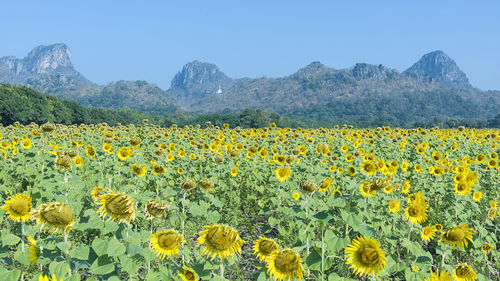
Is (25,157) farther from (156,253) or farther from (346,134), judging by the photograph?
(346,134)

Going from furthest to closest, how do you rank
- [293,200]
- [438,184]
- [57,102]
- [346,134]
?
[57,102], [346,134], [438,184], [293,200]

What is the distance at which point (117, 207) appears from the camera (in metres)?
2.08

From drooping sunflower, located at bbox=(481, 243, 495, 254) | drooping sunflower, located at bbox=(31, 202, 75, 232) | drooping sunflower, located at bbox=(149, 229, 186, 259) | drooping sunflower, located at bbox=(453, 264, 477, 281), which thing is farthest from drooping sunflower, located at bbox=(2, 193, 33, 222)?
drooping sunflower, located at bbox=(481, 243, 495, 254)

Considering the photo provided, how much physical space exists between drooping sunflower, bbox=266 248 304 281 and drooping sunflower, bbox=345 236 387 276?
0.34 metres

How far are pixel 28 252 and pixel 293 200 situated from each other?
405 cm

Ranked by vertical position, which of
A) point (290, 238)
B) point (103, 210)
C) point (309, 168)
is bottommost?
point (290, 238)

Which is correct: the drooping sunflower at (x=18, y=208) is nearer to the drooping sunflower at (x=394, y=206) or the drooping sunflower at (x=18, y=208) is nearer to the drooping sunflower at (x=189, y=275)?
the drooping sunflower at (x=189, y=275)

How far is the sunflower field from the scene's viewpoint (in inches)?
83.2

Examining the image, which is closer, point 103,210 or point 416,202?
point 103,210

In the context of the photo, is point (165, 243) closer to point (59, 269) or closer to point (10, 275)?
point (59, 269)

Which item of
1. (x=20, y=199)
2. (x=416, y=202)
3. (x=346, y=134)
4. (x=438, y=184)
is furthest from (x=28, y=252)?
(x=346, y=134)

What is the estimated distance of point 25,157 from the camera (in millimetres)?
5957

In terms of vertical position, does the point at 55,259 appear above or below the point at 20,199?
below

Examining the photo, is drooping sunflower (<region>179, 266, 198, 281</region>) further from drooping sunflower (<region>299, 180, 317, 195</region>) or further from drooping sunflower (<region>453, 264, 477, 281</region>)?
drooping sunflower (<region>453, 264, 477, 281</region>)
